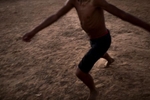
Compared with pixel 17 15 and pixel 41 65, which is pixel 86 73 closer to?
pixel 41 65

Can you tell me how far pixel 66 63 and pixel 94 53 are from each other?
107 centimetres

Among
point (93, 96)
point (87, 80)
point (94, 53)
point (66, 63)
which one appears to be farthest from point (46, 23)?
point (66, 63)

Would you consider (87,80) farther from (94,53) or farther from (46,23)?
(46,23)

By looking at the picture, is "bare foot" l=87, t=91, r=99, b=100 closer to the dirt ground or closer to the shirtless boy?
the shirtless boy

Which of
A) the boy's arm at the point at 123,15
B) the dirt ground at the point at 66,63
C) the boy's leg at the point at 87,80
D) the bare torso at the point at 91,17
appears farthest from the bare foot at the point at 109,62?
the boy's arm at the point at 123,15

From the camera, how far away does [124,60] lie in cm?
302

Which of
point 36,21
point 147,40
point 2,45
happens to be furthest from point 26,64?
point 147,40

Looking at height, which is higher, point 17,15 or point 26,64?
point 26,64

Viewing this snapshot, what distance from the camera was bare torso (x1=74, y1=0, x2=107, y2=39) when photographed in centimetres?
193

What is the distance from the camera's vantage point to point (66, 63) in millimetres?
3090

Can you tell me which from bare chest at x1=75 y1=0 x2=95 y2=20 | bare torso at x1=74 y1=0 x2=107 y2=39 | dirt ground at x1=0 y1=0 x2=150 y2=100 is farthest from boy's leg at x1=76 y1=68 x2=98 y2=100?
bare chest at x1=75 y1=0 x2=95 y2=20

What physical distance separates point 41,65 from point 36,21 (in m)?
1.87

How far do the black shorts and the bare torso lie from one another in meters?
0.07

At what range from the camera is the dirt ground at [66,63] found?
8.30ft
